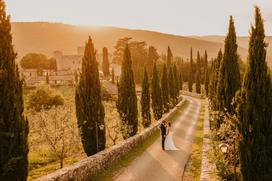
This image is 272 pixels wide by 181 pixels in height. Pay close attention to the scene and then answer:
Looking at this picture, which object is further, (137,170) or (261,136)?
(137,170)

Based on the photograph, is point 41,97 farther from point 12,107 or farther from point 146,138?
point 12,107

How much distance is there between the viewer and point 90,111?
2092cm

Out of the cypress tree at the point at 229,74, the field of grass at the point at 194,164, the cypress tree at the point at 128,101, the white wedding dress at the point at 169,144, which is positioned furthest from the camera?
the cypress tree at the point at 128,101

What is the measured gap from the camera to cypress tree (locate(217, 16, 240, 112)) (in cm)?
1923

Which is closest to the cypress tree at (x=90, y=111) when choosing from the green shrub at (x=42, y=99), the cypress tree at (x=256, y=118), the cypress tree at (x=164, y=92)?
the cypress tree at (x=256, y=118)

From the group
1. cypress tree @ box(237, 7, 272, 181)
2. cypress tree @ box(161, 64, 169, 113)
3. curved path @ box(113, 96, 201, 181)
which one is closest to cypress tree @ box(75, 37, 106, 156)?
curved path @ box(113, 96, 201, 181)

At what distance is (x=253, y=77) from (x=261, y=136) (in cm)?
202

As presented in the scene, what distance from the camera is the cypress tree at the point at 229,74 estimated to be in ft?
63.1

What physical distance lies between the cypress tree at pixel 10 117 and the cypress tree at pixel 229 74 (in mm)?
11125

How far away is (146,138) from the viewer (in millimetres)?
26297

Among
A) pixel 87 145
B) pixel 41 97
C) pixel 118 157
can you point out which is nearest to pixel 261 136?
pixel 118 157

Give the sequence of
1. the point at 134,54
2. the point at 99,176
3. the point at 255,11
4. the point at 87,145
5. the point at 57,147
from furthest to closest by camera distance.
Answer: the point at 134,54 → the point at 57,147 → the point at 87,145 → the point at 99,176 → the point at 255,11

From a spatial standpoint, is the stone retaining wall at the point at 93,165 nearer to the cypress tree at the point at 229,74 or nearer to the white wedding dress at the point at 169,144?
the white wedding dress at the point at 169,144

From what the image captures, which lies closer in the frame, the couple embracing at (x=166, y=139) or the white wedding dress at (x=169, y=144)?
the couple embracing at (x=166, y=139)
